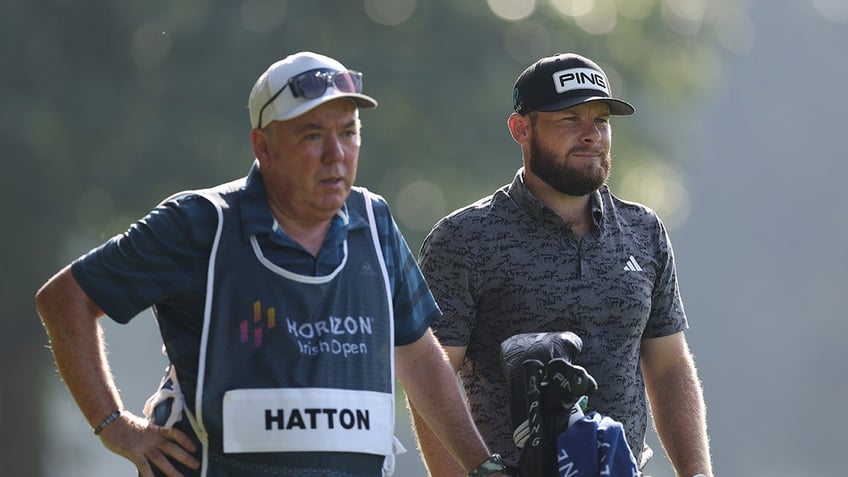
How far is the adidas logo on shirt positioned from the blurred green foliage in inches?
460

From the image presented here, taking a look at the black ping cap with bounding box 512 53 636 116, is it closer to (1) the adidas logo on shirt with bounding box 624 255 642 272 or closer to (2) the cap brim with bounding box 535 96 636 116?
(2) the cap brim with bounding box 535 96 636 116

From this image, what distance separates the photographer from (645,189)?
1894 centimetres

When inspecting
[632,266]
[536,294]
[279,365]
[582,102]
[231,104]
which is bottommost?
[279,365]

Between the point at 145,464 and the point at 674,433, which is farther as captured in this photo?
the point at 674,433

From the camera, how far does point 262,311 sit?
4.64 metres

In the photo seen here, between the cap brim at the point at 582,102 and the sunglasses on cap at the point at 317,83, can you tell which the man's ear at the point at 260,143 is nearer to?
the sunglasses on cap at the point at 317,83

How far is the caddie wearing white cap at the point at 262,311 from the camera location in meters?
4.57

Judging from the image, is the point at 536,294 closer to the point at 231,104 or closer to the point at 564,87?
the point at 564,87

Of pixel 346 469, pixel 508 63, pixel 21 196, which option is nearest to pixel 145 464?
pixel 346 469

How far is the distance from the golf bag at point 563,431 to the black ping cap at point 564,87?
1.15 m

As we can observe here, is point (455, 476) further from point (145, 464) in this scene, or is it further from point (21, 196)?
point (21, 196)

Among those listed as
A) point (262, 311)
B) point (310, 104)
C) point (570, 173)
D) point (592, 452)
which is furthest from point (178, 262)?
point (570, 173)

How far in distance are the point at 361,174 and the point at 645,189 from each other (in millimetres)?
3246

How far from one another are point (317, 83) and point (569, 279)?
1393 millimetres
